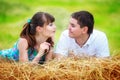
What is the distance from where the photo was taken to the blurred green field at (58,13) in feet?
31.1

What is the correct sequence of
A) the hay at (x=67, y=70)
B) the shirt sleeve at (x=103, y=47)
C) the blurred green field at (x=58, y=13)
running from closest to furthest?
1. the hay at (x=67, y=70)
2. the shirt sleeve at (x=103, y=47)
3. the blurred green field at (x=58, y=13)

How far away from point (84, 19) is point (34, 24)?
0.49 m

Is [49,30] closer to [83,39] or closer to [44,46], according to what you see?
[44,46]

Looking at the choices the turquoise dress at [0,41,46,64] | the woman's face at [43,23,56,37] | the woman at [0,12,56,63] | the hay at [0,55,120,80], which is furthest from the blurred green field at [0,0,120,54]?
the hay at [0,55,120,80]

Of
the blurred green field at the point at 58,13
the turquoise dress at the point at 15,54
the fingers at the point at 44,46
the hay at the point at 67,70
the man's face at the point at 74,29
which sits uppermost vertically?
the blurred green field at the point at 58,13

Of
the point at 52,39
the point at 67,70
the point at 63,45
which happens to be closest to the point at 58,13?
the point at 52,39

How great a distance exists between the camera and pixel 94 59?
203 inches

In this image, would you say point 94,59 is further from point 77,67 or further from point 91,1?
point 91,1

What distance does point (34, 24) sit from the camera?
226 inches

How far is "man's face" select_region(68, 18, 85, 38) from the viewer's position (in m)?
5.64

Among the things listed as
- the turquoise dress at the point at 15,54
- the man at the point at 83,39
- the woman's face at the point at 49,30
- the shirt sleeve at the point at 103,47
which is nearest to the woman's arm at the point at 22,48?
the turquoise dress at the point at 15,54

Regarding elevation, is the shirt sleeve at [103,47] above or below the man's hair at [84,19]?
below

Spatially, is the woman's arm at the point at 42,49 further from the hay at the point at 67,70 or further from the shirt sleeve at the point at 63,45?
the hay at the point at 67,70

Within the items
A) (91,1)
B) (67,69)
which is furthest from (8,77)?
(91,1)
